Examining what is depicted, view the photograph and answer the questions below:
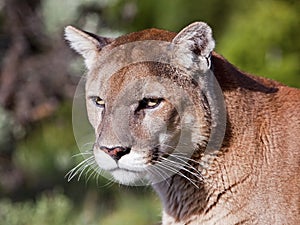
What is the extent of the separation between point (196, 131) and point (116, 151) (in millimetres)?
402

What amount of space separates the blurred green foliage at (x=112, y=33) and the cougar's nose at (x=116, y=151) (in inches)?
93.2

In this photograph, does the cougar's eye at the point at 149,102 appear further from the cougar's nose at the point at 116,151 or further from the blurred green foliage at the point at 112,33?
the blurred green foliage at the point at 112,33

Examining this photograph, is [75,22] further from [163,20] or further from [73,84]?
[163,20]

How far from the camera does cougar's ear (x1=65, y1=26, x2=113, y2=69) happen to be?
15.0 feet

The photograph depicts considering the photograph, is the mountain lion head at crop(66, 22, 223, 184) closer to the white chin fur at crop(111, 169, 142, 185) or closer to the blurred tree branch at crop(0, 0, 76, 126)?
the white chin fur at crop(111, 169, 142, 185)

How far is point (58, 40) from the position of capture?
379 inches

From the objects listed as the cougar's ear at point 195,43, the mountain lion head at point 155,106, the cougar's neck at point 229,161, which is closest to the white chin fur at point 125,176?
the mountain lion head at point 155,106

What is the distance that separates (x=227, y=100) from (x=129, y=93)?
0.48 m

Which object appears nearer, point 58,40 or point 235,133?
point 235,133

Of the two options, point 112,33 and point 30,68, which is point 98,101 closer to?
point 112,33

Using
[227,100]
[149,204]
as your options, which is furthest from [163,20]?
[227,100]

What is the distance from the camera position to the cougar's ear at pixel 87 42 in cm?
456

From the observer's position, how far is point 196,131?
417 cm

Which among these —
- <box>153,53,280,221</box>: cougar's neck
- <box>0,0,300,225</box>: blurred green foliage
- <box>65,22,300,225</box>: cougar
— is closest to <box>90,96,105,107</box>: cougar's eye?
<box>65,22,300,225</box>: cougar
